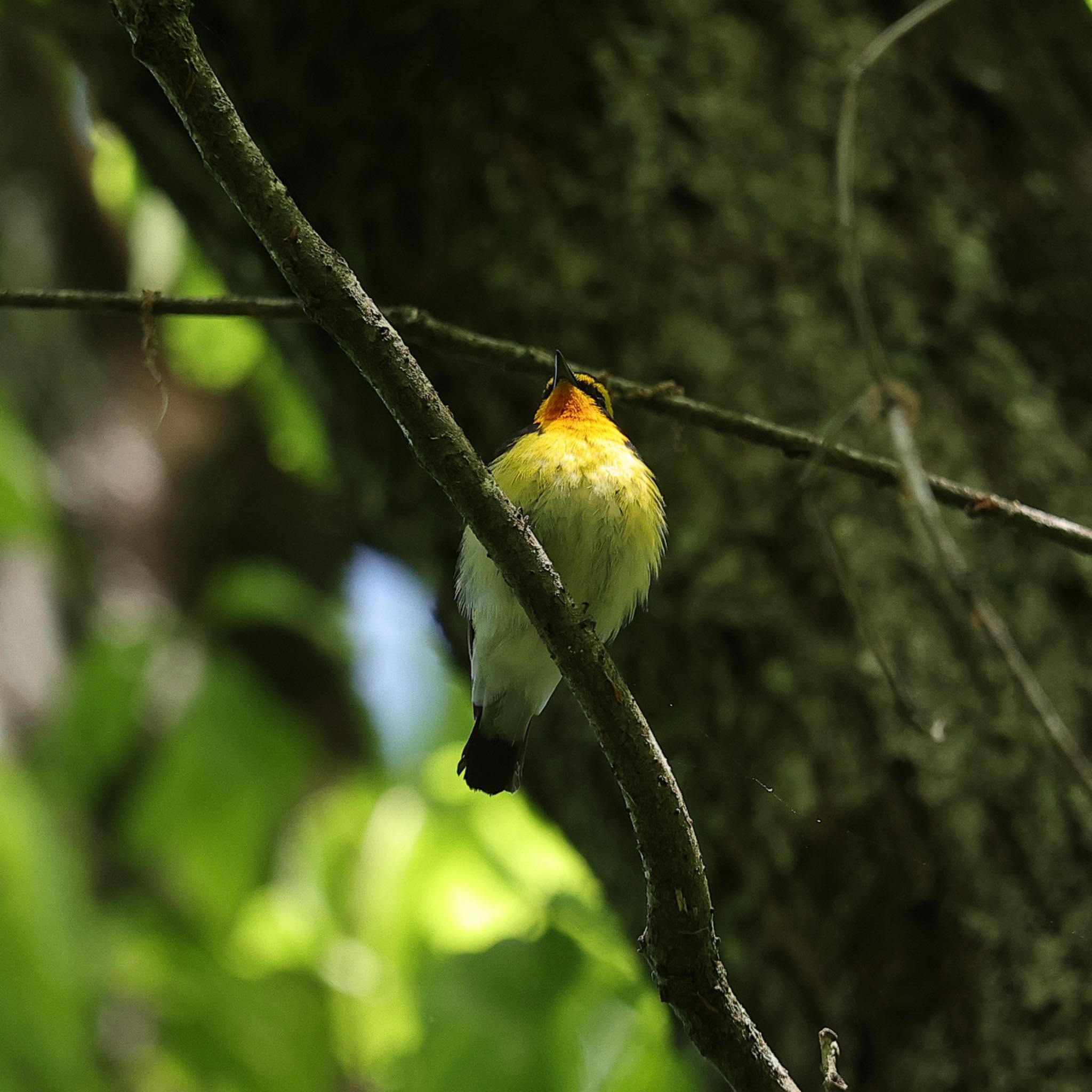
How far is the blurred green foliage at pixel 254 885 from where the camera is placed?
2.73 metres

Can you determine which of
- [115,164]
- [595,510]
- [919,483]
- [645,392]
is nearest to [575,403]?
[595,510]

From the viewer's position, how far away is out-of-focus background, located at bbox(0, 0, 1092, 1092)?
2395mm

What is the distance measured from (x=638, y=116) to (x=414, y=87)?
2.07ft

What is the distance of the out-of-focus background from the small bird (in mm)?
249

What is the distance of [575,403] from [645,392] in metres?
0.58

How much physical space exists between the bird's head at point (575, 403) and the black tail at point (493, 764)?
776 mm

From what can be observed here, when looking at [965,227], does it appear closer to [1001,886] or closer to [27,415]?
[1001,886]

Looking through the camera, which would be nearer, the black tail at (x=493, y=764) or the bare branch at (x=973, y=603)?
the bare branch at (x=973, y=603)

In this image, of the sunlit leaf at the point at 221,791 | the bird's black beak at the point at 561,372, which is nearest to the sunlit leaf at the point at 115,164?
the bird's black beak at the point at 561,372

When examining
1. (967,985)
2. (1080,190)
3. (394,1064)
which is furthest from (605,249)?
(394,1064)

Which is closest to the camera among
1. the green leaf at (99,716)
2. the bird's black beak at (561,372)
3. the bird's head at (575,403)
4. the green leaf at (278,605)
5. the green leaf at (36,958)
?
the bird's black beak at (561,372)

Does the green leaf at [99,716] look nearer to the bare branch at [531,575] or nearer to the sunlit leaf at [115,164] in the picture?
the sunlit leaf at [115,164]

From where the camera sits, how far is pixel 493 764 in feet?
7.79

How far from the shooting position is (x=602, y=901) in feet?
9.46
